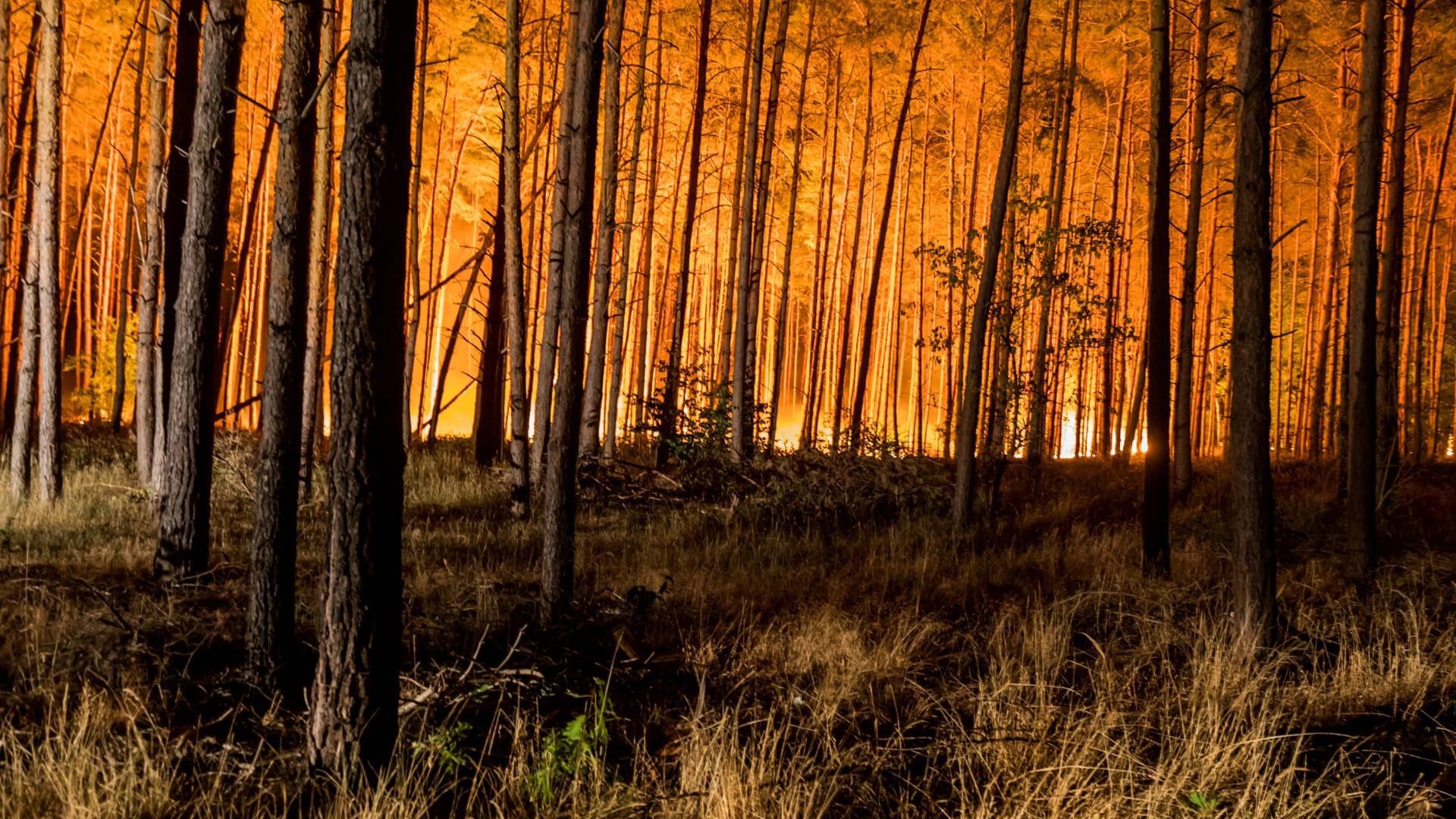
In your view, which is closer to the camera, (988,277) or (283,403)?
(283,403)

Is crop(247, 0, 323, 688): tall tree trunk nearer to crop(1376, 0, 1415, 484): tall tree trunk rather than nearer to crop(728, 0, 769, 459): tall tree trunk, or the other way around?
crop(728, 0, 769, 459): tall tree trunk

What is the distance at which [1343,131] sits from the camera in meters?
14.8

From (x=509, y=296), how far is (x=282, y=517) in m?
5.58

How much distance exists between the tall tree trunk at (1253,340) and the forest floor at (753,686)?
370 millimetres

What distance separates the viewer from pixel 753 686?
425cm

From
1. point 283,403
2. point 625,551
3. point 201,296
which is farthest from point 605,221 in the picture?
point 283,403

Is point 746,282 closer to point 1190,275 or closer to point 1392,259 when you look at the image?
point 1190,275

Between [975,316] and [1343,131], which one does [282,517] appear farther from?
[1343,131]

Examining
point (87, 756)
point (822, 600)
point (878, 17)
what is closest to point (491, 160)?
point (878, 17)

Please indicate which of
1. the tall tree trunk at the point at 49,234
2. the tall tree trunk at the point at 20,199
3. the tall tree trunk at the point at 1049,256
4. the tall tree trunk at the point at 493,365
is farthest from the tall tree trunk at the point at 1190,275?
the tall tree trunk at the point at 20,199

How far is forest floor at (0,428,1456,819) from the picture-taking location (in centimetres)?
304

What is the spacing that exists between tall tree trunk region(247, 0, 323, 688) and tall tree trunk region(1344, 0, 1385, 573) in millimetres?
8056

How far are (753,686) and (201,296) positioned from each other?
4.35 metres

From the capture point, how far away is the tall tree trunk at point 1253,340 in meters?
5.02
